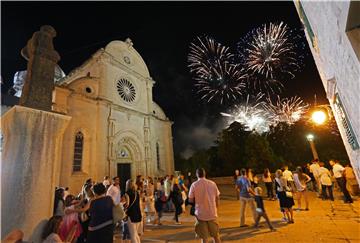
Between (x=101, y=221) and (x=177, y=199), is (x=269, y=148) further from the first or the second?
(x=101, y=221)

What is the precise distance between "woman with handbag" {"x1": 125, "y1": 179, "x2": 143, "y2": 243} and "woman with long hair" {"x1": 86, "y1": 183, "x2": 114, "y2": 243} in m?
1.75

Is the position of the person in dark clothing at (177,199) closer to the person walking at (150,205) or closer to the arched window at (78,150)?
the person walking at (150,205)

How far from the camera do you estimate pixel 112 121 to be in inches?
739

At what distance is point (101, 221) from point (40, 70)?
138 inches

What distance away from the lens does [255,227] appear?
6480mm

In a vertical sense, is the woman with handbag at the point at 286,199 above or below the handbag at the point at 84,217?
below

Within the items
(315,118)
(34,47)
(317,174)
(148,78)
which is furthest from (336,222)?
(148,78)

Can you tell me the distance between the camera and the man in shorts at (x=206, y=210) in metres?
4.11

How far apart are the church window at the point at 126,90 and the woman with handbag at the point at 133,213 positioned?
17522mm

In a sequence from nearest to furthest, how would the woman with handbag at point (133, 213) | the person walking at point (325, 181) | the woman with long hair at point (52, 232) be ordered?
the woman with long hair at point (52, 232) → the woman with handbag at point (133, 213) → the person walking at point (325, 181)

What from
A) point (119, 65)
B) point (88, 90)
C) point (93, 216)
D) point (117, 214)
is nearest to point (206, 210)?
point (117, 214)

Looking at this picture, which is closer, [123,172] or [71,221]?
[71,221]

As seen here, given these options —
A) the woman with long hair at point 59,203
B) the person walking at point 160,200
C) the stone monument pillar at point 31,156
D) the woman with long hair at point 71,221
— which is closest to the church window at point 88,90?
the person walking at point 160,200

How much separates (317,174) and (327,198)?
1311 mm
